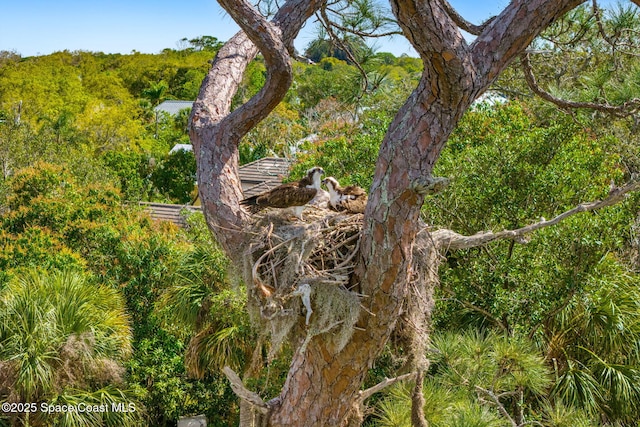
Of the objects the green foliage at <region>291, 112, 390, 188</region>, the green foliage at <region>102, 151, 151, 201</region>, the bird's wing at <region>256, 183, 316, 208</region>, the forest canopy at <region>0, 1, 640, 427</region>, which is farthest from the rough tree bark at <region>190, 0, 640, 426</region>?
the green foliage at <region>102, 151, 151, 201</region>

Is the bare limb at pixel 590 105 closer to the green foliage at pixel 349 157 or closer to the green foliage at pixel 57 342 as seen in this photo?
the green foliage at pixel 349 157

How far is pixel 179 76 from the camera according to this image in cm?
5247

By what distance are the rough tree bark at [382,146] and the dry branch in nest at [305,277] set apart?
0.13 meters

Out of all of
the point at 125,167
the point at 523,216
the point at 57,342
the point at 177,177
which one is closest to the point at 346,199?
the point at 523,216

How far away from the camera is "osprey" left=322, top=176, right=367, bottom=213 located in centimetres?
446

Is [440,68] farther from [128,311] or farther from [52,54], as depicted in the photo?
[52,54]

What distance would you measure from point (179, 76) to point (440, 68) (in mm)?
51795

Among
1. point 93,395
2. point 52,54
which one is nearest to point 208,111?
point 93,395

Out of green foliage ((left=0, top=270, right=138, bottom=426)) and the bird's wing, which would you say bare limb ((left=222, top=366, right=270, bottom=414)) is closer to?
the bird's wing

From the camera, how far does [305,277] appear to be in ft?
11.7

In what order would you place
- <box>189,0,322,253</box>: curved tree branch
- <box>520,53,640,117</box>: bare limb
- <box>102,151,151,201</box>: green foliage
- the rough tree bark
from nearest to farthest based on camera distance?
the rough tree bark → <box>189,0,322,253</box>: curved tree branch → <box>520,53,640,117</box>: bare limb → <box>102,151,151,201</box>: green foliage

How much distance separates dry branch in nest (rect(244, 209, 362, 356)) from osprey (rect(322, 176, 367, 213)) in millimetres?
359

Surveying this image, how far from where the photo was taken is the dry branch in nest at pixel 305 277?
3.61m

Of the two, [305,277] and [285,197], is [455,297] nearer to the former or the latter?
[285,197]
